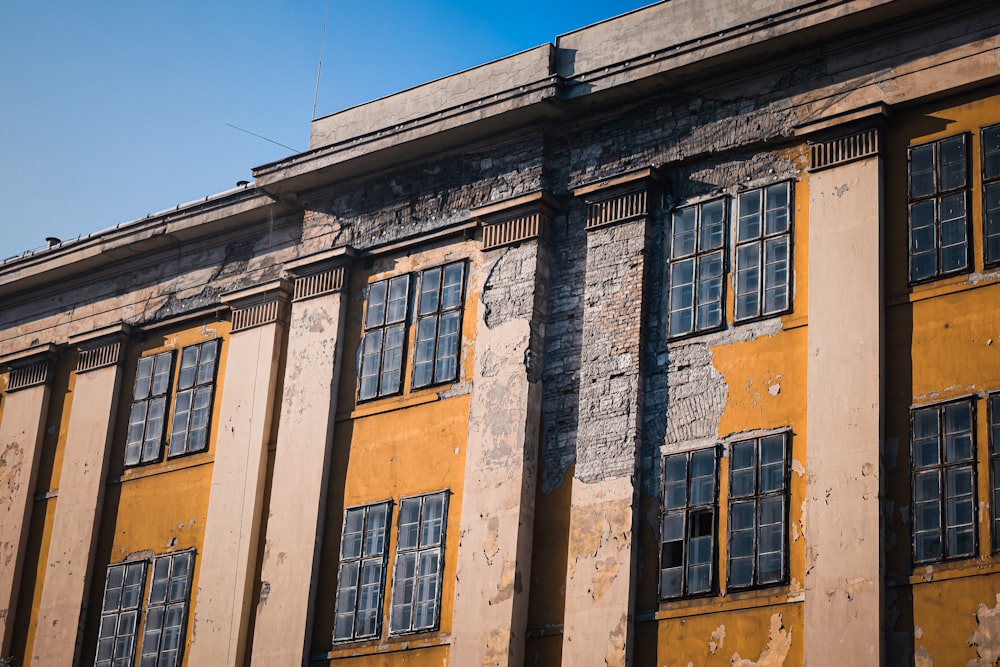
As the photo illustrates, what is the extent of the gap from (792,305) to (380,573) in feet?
17.0

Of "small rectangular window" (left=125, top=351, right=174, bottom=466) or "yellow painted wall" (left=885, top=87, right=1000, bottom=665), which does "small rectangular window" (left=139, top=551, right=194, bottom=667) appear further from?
"yellow painted wall" (left=885, top=87, right=1000, bottom=665)

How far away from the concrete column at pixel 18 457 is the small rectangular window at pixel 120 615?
1.66 metres

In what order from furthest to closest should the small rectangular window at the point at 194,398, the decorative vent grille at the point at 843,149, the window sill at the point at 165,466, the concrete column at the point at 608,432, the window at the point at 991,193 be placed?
the small rectangular window at the point at 194,398 → the window sill at the point at 165,466 → the decorative vent grille at the point at 843,149 → the concrete column at the point at 608,432 → the window at the point at 991,193

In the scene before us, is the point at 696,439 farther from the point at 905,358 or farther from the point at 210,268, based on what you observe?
the point at 210,268

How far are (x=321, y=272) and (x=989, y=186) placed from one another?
7.86 m

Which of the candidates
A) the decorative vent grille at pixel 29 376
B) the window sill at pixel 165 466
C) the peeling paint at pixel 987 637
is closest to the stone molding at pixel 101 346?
the decorative vent grille at pixel 29 376

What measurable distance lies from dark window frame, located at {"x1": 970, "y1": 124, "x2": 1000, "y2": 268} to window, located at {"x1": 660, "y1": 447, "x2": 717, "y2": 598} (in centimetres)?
309

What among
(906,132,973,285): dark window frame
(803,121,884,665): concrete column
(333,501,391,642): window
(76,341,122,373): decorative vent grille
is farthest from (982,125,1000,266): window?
(76,341,122,373): decorative vent grille

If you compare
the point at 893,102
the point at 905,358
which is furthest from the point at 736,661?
the point at 893,102

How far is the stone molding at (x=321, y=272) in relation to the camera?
1786 centimetres

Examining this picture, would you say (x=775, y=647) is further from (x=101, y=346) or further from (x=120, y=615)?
(x=101, y=346)

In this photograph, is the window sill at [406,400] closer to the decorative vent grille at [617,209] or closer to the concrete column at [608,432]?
the concrete column at [608,432]

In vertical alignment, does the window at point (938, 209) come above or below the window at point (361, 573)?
above

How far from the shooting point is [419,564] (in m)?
15.8
